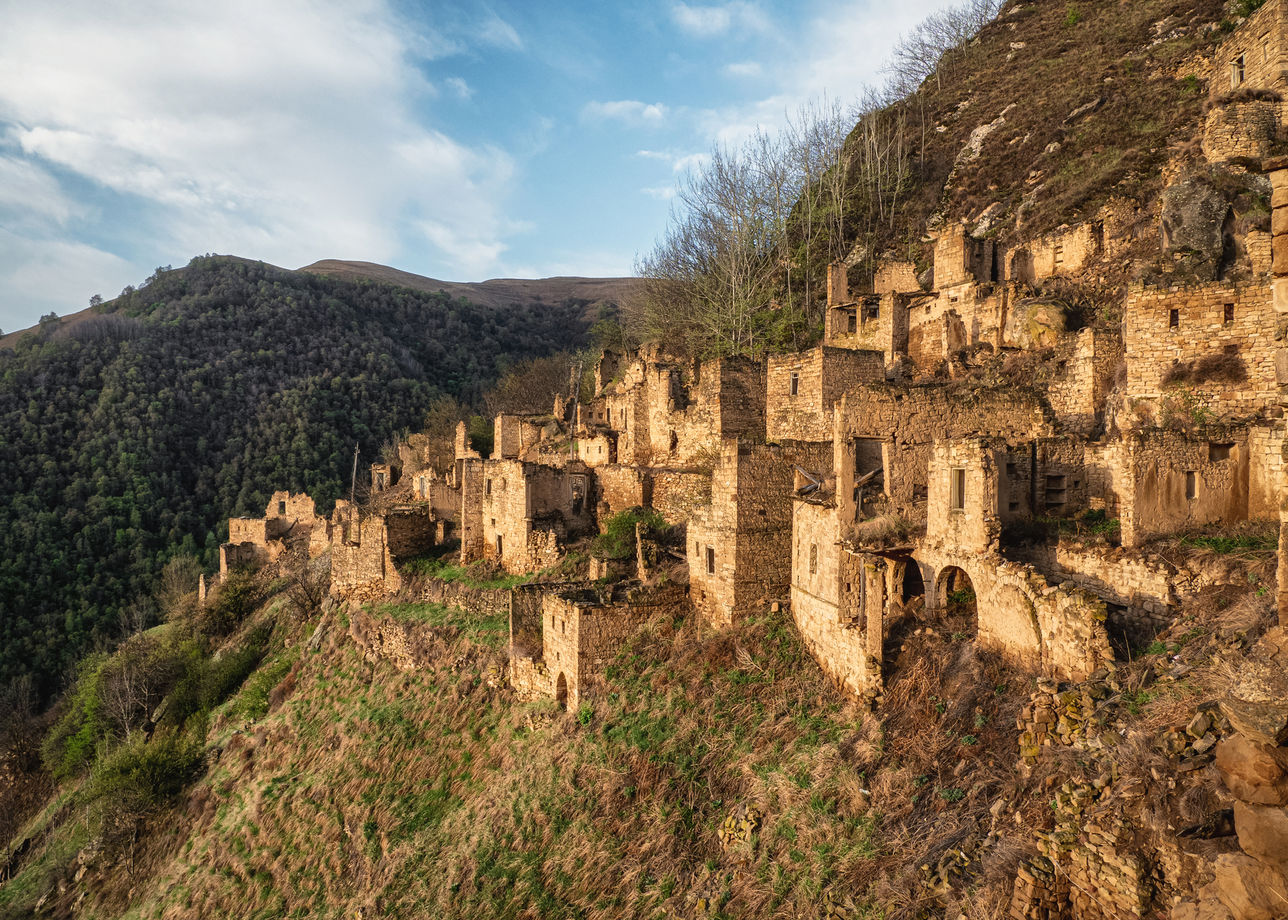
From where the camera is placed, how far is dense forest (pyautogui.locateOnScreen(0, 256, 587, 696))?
168 ft

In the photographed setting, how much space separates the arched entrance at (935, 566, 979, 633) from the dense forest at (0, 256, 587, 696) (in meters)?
52.9

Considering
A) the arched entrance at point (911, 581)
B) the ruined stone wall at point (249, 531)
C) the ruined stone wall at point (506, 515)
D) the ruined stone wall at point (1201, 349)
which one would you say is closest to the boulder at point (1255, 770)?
the arched entrance at point (911, 581)

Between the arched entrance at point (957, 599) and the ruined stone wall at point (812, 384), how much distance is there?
638 cm

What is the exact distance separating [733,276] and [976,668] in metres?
23.6

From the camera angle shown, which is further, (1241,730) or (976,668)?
(976,668)

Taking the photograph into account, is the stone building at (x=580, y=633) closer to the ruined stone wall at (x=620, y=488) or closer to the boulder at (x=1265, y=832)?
the ruined stone wall at (x=620, y=488)

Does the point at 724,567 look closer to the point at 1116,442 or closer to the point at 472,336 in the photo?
the point at 1116,442

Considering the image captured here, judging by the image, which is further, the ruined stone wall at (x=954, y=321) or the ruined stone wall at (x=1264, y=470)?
the ruined stone wall at (x=954, y=321)

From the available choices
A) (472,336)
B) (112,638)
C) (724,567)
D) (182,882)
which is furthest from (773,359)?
(472,336)

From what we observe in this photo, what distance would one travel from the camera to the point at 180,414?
71.5 m

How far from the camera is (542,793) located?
13164 millimetres

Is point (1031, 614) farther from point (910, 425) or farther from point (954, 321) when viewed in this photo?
point (954, 321)

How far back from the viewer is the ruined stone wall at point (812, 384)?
62.1 ft

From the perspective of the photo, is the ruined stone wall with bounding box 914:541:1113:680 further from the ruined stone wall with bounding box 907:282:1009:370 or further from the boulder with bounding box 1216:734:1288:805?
the ruined stone wall with bounding box 907:282:1009:370
